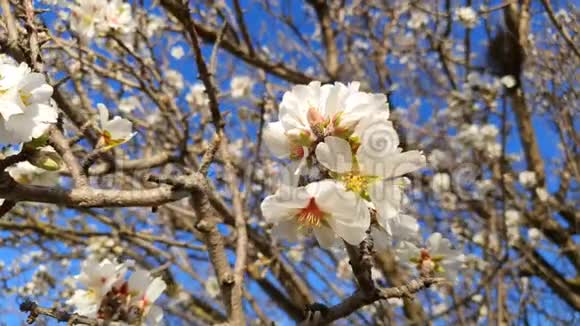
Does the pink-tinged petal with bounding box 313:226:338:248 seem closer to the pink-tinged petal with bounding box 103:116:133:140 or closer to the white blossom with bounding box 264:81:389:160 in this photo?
the white blossom with bounding box 264:81:389:160

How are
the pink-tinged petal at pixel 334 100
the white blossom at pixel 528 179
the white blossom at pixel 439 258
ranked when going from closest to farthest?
the pink-tinged petal at pixel 334 100
the white blossom at pixel 439 258
the white blossom at pixel 528 179

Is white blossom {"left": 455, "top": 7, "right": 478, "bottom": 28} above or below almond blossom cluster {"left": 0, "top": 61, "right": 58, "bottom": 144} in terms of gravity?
above

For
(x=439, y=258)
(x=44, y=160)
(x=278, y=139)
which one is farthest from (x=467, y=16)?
(x=44, y=160)

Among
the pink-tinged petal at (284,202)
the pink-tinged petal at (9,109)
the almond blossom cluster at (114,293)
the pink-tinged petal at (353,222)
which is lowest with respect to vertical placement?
the almond blossom cluster at (114,293)

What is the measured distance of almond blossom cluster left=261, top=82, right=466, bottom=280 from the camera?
97cm

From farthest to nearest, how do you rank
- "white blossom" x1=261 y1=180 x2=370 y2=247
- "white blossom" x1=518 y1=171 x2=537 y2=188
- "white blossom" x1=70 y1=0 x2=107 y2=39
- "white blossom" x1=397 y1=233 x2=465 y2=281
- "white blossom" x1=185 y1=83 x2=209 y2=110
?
"white blossom" x1=185 y1=83 x2=209 y2=110
"white blossom" x1=518 y1=171 x2=537 y2=188
"white blossom" x1=70 y1=0 x2=107 y2=39
"white blossom" x1=397 y1=233 x2=465 y2=281
"white blossom" x1=261 y1=180 x2=370 y2=247

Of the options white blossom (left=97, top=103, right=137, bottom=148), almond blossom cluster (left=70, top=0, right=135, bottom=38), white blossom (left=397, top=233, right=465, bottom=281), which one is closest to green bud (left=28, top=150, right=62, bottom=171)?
white blossom (left=97, top=103, right=137, bottom=148)

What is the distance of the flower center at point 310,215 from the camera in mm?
1000

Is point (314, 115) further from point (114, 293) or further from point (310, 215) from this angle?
point (114, 293)

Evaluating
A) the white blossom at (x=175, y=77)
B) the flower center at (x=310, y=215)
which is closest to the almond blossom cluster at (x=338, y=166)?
the flower center at (x=310, y=215)

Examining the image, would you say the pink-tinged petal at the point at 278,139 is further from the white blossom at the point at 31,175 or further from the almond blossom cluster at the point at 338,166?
the white blossom at the point at 31,175

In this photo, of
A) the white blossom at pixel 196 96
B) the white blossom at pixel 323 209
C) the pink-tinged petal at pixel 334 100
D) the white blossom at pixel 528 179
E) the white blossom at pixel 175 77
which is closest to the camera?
the white blossom at pixel 323 209

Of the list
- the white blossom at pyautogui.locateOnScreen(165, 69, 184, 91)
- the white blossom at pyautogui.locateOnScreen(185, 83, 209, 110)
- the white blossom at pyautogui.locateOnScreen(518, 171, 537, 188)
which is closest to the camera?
the white blossom at pyautogui.locateOnScreen(518, 171, 537, 188)

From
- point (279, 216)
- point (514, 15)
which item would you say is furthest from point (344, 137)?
point (514, 15)
